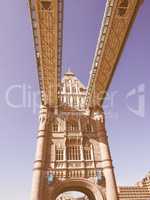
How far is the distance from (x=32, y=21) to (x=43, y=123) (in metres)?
15.9

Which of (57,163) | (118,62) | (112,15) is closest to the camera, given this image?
(112,15)

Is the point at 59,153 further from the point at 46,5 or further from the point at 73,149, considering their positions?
the point at 46,5

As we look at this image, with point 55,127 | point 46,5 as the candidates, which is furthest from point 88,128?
point 46,5

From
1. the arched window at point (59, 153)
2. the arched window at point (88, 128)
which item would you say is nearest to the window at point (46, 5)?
the arched window at point (59, 153)

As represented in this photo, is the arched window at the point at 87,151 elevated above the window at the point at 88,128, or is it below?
below

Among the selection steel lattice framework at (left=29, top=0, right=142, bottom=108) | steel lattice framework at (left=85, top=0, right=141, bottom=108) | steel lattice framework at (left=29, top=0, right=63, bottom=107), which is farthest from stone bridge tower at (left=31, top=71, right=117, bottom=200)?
steel lattice framework at (left=85, top=0, right=141, bottom=108)

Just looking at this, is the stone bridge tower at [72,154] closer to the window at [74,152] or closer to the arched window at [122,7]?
the window at [74,152]

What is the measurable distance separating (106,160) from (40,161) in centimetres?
949

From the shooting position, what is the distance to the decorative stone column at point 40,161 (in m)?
A: 24.6

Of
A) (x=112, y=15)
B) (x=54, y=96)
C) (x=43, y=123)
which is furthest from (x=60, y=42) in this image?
(x=43, y=123)

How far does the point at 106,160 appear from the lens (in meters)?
28.7

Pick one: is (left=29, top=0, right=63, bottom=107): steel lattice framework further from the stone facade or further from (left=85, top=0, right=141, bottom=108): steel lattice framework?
the stone facade

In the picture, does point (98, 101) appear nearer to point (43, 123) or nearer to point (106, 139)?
point (106, 139)

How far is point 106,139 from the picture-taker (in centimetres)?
3116
